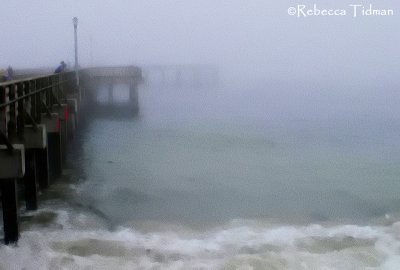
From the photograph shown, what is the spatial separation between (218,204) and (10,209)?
344 inches

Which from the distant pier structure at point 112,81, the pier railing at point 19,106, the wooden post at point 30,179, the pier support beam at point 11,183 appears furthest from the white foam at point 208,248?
the distant pier structure at point 112,81

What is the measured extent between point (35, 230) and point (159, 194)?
7155mm

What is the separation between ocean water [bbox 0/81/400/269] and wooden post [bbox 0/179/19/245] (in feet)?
1.21

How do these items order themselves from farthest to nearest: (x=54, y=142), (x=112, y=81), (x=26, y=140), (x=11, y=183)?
(x=112, y=81) < (x=54, y=142) < (x=26, y=140) < (x=11, y=183)

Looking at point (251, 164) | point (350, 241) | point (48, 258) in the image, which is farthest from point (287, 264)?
point (251, 164)

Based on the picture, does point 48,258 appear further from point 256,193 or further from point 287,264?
point 256,193

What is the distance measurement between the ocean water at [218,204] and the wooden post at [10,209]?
37cm

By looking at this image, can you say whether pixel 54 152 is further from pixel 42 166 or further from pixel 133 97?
pixel 133 97

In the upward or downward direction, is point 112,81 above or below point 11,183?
above

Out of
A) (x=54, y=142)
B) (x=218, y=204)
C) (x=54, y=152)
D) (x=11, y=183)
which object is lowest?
(x=218, y=204)

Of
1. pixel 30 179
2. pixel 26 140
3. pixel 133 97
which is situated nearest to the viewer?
pixel 26 140

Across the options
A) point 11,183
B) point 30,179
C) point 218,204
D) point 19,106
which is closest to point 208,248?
point 11,183

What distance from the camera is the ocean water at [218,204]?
42.8ft

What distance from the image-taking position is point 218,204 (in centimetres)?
1947
